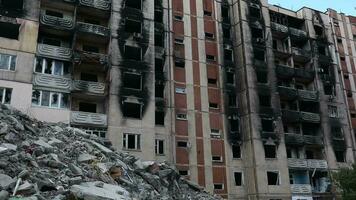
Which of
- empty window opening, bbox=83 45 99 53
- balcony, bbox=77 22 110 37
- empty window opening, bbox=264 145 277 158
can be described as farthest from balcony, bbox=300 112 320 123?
empty window opening, bbox=83 45 99 53

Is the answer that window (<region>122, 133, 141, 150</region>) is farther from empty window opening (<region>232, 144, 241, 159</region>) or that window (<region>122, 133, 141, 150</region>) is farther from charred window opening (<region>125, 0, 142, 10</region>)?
charred window opening (<region>125, 0, 142, 10</region>)

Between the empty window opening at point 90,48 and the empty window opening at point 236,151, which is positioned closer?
the empty window opening at point 90,48

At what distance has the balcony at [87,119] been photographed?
35594 millimetres

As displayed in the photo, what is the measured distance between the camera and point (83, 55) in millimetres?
37906

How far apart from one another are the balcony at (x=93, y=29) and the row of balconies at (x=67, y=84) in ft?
18.5

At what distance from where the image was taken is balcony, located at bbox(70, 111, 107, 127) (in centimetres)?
3559

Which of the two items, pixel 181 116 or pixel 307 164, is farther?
pixel 307 164

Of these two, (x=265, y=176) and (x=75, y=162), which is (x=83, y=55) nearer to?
(x=75, y=162)

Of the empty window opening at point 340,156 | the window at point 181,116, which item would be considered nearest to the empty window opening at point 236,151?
the window at point 181,116

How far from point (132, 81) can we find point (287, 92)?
21591 millimetres

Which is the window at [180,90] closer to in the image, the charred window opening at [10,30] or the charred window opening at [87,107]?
the charred window opening at [87,107]

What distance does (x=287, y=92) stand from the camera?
48.8 m

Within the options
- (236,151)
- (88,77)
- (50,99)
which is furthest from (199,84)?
(50,99)

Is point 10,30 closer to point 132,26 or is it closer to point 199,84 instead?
point 132,26
